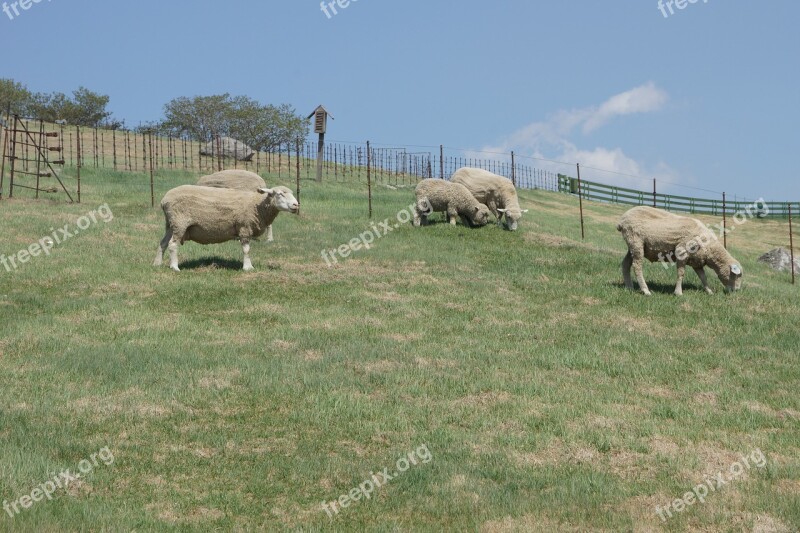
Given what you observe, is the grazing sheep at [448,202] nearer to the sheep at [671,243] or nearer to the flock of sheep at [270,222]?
the flock of sheep at [270,222]

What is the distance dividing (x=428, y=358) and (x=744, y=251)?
27.6 m

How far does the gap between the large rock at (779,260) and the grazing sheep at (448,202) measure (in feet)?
38.4

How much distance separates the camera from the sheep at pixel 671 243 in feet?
66.7

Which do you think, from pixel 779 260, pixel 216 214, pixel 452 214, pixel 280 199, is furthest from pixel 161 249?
pixel 779 260

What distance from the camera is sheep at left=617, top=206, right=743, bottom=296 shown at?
66.7ft

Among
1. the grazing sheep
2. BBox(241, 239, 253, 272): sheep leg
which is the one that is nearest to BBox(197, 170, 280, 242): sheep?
the grazing sheep

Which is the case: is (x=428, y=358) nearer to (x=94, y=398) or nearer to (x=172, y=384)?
(x=172, y=384)

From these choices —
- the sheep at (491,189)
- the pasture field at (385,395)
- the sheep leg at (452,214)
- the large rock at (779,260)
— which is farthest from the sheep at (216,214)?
the large rock at (779,260)

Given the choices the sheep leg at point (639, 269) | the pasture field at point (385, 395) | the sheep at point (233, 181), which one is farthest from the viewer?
the sheep at point (233, 181)

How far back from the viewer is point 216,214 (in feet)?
68.9

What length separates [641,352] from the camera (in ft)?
51.3

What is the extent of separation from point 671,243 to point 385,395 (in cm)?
1079

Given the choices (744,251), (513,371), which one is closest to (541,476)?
(513,371)

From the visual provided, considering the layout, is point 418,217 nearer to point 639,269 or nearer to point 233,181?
point 233,181
